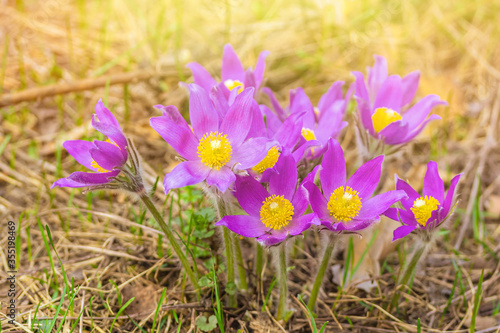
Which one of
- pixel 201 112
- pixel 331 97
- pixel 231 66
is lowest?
pixel 201 112

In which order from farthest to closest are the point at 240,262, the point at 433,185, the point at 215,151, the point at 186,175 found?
the point at 240,262 < the point at 433,185 < the point at 215,151 < the point at 186,175

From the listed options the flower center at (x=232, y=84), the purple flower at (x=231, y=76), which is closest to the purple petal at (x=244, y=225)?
the purple flower at (x=231, y=76)

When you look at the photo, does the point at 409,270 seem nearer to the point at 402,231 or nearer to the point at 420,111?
the point at 402,231

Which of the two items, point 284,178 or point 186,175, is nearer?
point 186,175

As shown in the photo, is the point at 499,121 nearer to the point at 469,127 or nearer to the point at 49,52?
the point at 469,127

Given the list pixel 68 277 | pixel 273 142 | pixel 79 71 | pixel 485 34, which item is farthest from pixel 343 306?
pixel 485 34

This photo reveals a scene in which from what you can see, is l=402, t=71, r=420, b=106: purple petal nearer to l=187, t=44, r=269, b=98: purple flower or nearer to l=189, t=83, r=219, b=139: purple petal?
l=187, t=44, r=269, b=98: purple flower

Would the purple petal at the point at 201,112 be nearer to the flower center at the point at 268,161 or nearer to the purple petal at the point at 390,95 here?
the flower center at the point at 268,161

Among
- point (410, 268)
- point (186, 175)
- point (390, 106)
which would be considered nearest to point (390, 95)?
point (390, 106)
